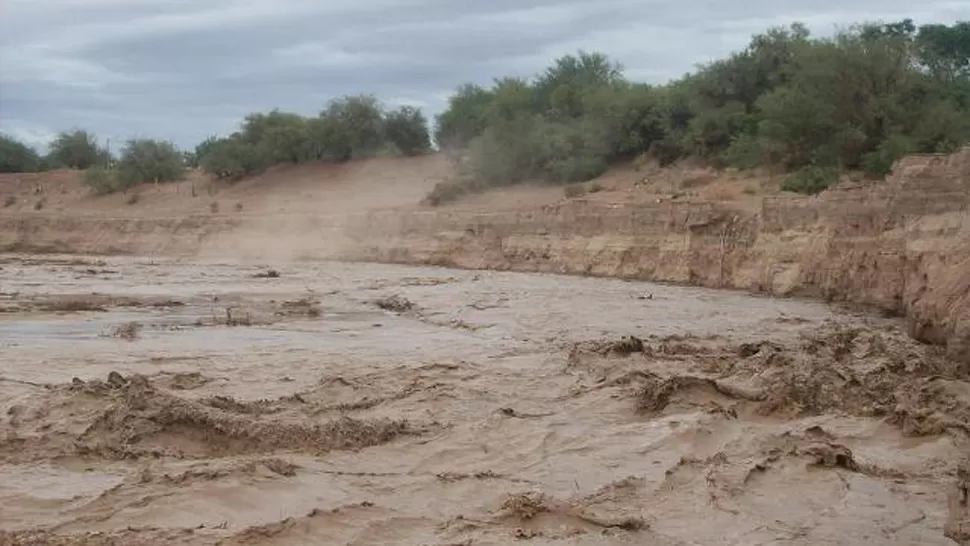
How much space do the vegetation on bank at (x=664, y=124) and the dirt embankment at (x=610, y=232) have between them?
1.87 meters

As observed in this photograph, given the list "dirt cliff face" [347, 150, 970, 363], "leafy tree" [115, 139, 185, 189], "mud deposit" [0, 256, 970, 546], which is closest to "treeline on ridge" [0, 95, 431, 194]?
"leafy tree" [115, 139, 185, 189]

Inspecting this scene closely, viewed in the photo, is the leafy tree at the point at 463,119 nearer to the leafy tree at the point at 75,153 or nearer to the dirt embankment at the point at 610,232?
the dirt embankment at the point at 610,232

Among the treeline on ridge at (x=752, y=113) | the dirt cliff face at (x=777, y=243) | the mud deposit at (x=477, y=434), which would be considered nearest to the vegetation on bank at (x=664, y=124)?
the treeline on ridge at (x=752, y=113)

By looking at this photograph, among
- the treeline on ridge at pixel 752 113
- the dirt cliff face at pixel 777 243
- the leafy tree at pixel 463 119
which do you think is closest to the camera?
the dirt cliff face at pixel 777 243

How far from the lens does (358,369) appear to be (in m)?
11.0

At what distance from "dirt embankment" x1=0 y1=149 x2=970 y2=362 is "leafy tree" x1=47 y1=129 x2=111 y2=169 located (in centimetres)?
1373

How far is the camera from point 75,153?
6488 cm

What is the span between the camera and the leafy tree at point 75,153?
212 ft

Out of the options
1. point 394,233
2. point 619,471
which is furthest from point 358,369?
point 394,233

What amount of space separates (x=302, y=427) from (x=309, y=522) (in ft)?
7.61

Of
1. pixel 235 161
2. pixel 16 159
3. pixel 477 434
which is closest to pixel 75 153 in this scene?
pixel 16 159

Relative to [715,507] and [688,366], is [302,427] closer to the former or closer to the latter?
[715,507]

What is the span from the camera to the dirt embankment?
1667 centimetres

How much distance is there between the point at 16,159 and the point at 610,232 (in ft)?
157
